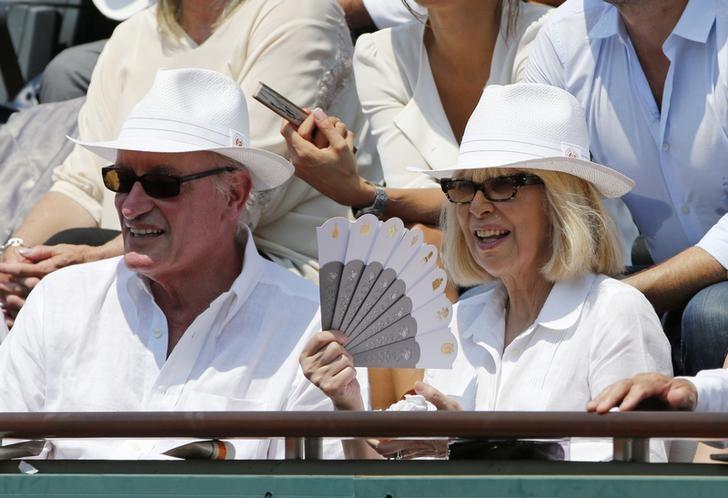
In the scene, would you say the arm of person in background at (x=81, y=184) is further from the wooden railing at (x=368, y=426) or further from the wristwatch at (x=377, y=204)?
the wooden railing at (x=368, y=426)

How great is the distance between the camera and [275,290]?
3.66m

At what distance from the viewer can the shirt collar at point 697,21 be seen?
4121 millimetres

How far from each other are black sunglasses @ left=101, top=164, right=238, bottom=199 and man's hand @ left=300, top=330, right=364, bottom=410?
656 millimetres

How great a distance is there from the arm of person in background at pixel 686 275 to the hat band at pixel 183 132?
108 cm

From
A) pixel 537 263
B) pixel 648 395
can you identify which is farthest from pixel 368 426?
pixel 537 263

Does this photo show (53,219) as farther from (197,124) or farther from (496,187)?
(496,187)

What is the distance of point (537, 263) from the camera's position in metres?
3.55

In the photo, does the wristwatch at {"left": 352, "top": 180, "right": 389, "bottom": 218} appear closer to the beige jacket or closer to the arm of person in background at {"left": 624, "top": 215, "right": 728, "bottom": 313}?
the beige jacket

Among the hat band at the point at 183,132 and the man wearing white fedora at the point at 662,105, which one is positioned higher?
the man wearing white fedora at the point at 662,105

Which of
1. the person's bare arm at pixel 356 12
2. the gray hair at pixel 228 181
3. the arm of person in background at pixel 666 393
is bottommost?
the arm of person in background at pixel 666 393

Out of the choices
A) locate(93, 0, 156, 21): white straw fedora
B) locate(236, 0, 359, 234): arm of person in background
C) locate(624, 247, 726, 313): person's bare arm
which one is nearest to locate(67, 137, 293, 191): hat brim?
locate(236, 0, 359, 234): arm of person in background

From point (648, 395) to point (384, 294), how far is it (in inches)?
23.9

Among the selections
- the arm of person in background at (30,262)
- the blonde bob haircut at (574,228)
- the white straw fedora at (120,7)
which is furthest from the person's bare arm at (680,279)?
the white straw fedora at (120,7)

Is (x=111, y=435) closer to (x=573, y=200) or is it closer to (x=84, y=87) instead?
(x=573, y=200)
